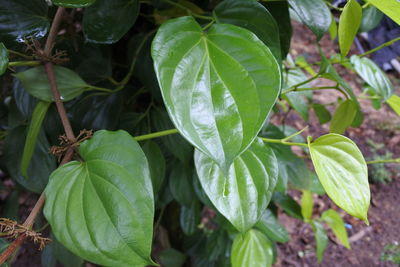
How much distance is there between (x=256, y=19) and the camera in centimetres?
48

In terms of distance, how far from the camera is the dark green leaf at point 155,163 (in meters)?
0.62

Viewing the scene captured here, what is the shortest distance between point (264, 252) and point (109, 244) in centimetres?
44

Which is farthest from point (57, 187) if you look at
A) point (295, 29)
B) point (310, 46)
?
point (295, 29)

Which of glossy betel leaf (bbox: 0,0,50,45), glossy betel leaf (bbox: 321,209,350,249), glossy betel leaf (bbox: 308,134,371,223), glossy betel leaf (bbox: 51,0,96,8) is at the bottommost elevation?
glossy betel leaf (bbox: 321,209,350,249)

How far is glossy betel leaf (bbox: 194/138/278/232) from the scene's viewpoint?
16.9 inches

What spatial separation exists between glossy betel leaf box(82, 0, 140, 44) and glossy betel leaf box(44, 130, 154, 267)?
19cm

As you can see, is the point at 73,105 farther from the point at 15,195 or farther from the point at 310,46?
the point at 310,46

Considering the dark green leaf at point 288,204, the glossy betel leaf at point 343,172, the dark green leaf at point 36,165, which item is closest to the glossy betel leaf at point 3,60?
the dark green leaf at point 36,165

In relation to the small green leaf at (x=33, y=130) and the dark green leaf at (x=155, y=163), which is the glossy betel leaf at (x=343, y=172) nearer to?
the dark green leaf at (x=155, y=163)

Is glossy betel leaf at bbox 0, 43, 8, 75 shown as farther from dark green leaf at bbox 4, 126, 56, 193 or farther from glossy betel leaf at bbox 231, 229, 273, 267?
glossy betel leaf at bbox 231, 229, 273, 267

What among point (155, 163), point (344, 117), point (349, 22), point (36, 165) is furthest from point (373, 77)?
point (36, 165)

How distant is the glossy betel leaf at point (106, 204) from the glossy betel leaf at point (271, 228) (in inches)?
21.8

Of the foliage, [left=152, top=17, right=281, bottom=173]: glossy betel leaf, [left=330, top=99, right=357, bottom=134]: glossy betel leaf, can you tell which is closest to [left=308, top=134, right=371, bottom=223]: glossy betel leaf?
the foliage

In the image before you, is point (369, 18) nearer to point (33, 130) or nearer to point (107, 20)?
point (107, 20)
